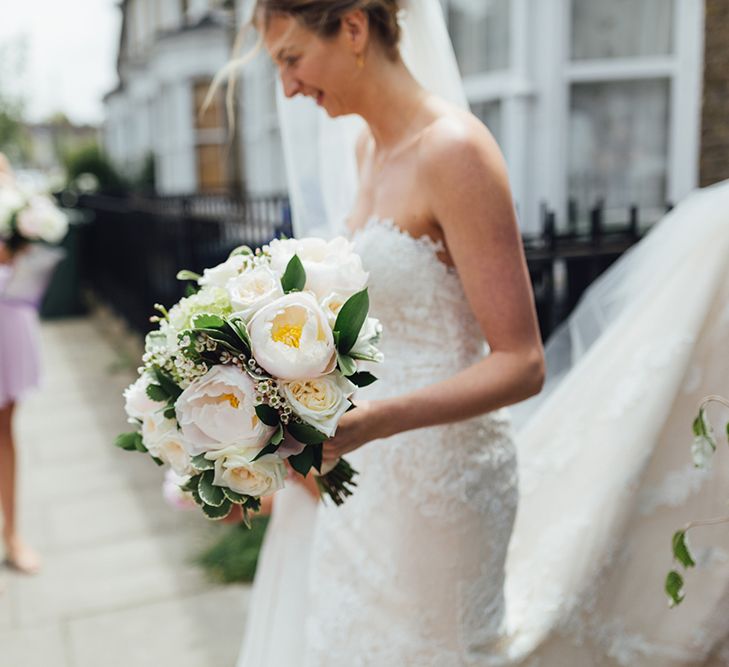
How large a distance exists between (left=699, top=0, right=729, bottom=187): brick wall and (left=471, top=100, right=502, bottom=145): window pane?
112 inches

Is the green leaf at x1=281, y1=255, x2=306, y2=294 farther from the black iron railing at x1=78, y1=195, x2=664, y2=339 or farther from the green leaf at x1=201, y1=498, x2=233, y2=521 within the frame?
the black iron railing at x1=78, y1=195, x2=664, y2=339

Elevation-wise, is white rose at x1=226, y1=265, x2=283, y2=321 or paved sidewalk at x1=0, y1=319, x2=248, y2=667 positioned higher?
white rose at x1=226, y1=265, x2=283, y2=321

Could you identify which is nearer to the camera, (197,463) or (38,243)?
(197,463)

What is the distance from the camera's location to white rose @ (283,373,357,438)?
4.53 feet

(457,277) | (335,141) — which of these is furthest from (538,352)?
(335,141)

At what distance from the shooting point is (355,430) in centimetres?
161

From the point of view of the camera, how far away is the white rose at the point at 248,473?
1.39 m

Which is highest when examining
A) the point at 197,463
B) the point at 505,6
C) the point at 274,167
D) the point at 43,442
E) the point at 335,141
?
the point at 505,6

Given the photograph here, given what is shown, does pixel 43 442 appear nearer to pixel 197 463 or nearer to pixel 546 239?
pixel 546 239

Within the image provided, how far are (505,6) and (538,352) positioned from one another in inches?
187

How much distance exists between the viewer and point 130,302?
8.98 meters

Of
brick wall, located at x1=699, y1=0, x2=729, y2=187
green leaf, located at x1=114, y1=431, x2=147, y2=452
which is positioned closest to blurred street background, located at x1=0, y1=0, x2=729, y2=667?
brick wall, located at x1=699, y1=0, x2=729, y2=187

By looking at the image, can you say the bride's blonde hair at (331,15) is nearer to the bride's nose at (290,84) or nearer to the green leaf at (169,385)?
the bride's nose at (290,84)

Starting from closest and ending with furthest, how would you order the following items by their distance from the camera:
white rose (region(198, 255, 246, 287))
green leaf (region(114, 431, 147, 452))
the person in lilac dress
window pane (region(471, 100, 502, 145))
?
white rose (region(198, 255, 246, 287)), green leaf (region(114, 431, 147, 452)), the person in lilac dress, window pane (region(471, 100, 502, 145))
